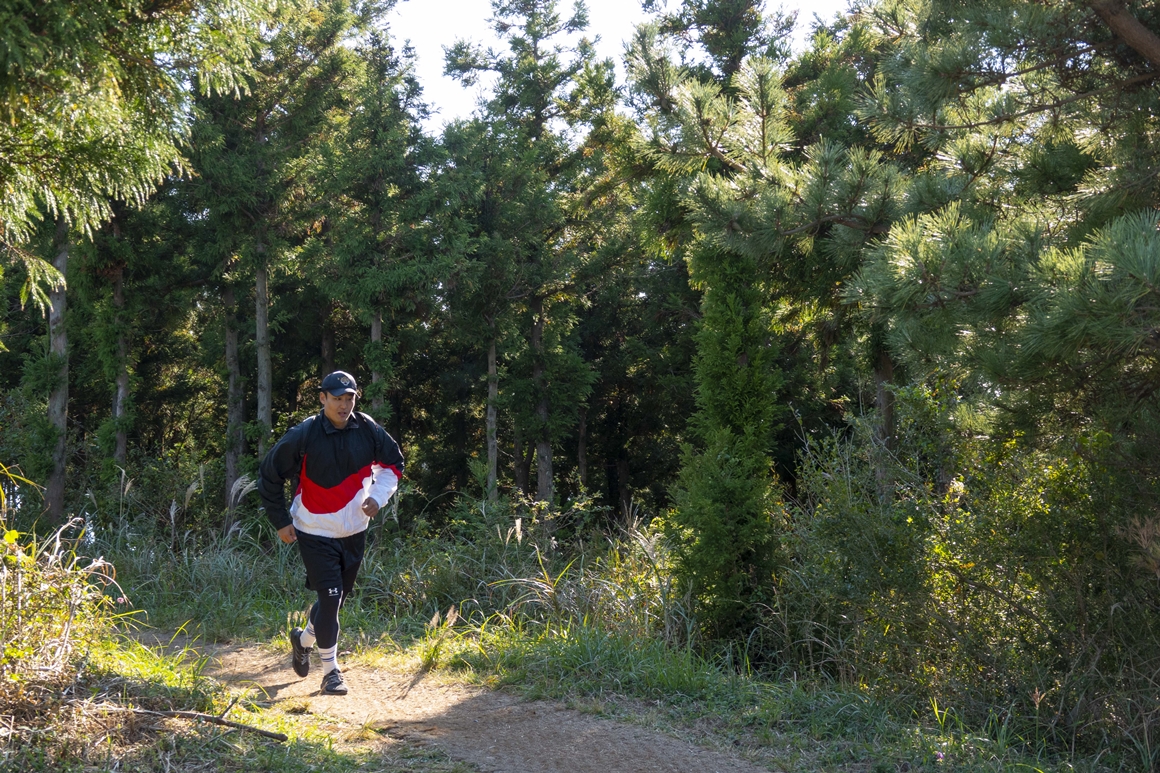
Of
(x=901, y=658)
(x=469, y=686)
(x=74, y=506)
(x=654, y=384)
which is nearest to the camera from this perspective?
(x=469, y=686)

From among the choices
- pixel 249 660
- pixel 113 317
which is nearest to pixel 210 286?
pixel 113 317

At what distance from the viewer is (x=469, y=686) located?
228 inches

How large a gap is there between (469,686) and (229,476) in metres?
15.9

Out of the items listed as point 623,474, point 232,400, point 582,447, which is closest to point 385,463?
point 232,400

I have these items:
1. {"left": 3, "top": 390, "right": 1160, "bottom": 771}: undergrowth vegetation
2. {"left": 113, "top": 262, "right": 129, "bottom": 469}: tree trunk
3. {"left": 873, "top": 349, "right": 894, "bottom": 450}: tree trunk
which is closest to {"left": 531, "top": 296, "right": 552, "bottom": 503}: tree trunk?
{"left": 113, "top": 262, "right": 129, "bottom": 469}: tree trunk

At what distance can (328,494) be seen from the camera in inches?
214

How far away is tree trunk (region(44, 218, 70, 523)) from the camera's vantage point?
17.8 metres

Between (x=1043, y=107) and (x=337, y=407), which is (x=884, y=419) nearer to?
(x=1043, y=107)

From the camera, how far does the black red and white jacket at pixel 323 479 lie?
17.7 ft

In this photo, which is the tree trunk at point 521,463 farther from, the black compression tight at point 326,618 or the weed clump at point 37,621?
the weed clump at point 37,621

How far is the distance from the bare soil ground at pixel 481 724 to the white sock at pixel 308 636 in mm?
279

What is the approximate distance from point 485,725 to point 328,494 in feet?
5.38

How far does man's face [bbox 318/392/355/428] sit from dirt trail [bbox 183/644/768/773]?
65.5 inches

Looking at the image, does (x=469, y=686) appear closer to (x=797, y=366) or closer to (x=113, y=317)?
(x=797, y=366)
